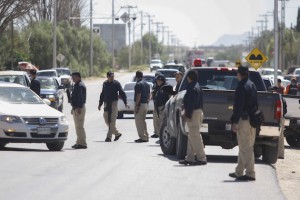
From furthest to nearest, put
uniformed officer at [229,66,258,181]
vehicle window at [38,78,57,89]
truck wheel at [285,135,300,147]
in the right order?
vehicle window at [38,78,57,89] → truck wheel at [285,135,300,147] → uniformed officer at [229,66,258,181]

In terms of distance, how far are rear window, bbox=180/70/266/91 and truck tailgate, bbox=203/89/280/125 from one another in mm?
1365

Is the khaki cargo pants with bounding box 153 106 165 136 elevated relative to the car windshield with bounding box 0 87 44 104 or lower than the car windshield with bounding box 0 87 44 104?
lower

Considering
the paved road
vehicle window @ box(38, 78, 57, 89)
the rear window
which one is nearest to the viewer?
the paved road

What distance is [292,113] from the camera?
89.4 feet

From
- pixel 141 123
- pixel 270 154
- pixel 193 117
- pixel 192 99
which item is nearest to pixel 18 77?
pixel 141 123

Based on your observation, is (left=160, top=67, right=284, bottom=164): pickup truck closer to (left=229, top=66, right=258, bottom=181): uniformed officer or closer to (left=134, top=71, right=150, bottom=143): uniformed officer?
(left=229, top=66, right=258, bottom=181): uniformed officer

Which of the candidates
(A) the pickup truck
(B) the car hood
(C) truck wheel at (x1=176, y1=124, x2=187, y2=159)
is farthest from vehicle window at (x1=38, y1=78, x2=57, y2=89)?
(C) truck wheel at (x1=176, y1=124, x2=187, y2=159)

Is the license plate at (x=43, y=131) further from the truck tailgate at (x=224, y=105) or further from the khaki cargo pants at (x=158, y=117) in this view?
the khaki cargo pants at (x=158, y=117)

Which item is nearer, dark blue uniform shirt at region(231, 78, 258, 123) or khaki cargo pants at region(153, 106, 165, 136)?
dark blue uniform shirt at region(231, 78, 258, 123)

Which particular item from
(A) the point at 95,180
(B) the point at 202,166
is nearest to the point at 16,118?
(B) the point at 202,166

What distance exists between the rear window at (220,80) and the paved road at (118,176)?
151 cm

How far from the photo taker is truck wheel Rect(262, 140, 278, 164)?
68.7 feet

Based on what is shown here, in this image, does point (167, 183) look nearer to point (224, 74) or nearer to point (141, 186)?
point (141, 186)

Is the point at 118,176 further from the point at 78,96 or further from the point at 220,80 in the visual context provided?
the point at 78,96
